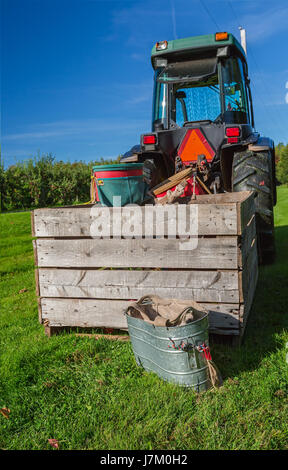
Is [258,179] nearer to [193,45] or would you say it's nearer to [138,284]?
[193,45]

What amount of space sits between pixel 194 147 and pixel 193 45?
4.22 feet

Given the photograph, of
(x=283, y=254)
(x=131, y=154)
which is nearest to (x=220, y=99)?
(x=131, y=154)

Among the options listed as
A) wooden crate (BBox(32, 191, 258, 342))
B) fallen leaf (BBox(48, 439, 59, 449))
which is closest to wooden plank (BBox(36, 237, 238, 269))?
wooden crate (BBox(32, 191, 258, 342))

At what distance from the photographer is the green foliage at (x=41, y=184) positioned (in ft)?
64.7

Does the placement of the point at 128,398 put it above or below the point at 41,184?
below

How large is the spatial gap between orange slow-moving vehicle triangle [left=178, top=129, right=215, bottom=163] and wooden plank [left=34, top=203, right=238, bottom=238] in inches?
80.4

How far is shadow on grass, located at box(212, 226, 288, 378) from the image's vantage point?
99.7 inches

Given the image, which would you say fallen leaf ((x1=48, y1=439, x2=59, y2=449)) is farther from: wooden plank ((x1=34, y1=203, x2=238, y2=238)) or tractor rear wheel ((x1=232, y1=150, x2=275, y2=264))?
tractor rear wheel ((x1=232, y1=150, x2=275, y2=264))

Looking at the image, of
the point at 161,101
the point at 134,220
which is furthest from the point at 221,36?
the point at 134,220

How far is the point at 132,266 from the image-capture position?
2.87 meters

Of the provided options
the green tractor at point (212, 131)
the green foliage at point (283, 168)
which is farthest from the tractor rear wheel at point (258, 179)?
the green foliage at point (283, 168)
